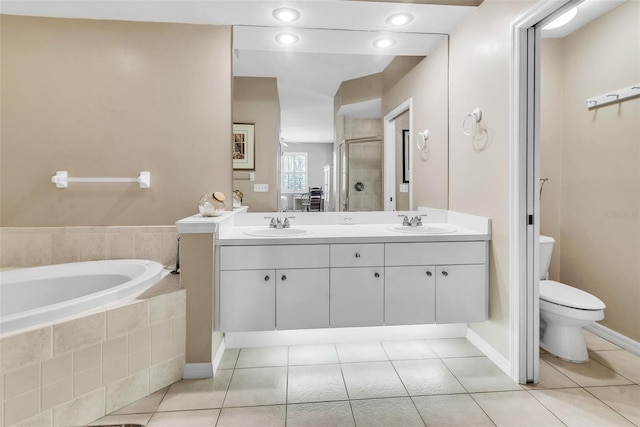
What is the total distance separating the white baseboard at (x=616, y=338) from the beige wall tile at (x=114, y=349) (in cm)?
306

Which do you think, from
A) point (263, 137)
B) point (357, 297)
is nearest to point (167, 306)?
point (357, 297)

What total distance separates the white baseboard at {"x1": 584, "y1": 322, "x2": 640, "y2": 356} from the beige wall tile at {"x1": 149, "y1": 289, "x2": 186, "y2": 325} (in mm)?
2860

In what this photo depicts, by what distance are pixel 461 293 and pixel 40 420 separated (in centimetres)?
218

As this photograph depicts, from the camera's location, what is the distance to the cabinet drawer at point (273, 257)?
1900 millimetres

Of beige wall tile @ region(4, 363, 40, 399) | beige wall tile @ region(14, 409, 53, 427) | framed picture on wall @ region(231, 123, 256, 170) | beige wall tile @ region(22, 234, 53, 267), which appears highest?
framed picture on wall @ region(231, 123, 256, 170)

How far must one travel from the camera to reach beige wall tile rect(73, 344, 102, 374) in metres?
→ 1.42

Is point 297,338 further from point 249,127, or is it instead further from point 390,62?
point 390,62

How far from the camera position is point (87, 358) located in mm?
1456

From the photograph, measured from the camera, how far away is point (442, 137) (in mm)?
2492

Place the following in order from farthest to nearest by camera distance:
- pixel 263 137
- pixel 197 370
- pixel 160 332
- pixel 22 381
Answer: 1. pixel 263 137
2. pixel 197 370
3. pixel 160 332
4. pixel 22 381

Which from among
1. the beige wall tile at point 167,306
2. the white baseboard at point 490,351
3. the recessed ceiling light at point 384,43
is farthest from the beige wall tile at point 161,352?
the recessed ceiling light at point 384,43

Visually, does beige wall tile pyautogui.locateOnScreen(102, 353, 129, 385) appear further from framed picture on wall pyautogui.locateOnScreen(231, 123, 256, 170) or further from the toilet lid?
the toilet lid

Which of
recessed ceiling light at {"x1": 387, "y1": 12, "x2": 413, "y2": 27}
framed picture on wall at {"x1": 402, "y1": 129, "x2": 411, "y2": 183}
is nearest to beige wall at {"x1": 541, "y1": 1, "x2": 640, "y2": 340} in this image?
framed picture on wall at {"x1": 402, "y1": 129, "x2": 411, "y2": 183}

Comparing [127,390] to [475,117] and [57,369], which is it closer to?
[57,369]
